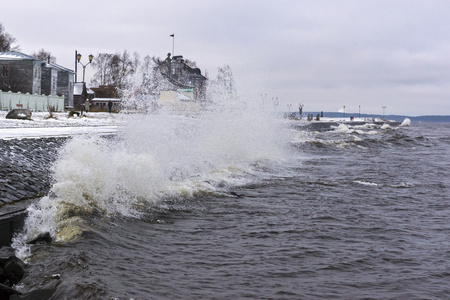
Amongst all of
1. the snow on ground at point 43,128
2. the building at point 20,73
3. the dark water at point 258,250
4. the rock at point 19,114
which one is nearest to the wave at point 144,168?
the dark water at point 258,250

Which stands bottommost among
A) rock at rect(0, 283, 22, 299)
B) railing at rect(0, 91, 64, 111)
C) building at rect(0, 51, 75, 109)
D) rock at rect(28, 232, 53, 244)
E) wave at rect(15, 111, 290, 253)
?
rock at rect(0, 283, 22, 299)

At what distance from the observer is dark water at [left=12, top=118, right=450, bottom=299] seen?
17.2 ft

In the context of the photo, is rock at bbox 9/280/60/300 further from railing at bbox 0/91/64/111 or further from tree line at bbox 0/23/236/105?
railing at bbox 0/91/64/111

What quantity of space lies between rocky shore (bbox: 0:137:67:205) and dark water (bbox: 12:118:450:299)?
5.18ft

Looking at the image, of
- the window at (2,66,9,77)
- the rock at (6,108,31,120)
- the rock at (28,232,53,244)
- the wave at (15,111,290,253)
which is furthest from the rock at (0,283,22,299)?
the window at (2,66,9,77)

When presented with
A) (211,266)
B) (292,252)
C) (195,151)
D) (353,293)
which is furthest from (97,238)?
(195,151)

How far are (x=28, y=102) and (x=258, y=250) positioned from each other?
106ft

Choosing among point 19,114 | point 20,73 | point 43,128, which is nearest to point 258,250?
point 43,128

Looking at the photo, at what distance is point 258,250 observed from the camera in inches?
265

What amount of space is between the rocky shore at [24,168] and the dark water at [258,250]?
1580 millimetres

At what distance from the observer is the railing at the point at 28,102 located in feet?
107

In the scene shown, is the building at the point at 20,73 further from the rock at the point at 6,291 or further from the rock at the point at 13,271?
the rock at the point at 6,291

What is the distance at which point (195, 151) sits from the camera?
1925 centimetres

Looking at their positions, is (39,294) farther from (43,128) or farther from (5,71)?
(5,71)
